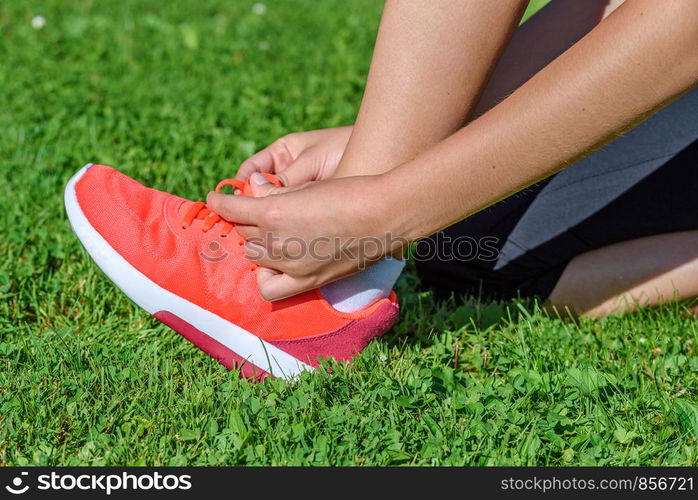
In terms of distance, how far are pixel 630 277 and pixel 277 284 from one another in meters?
0.98

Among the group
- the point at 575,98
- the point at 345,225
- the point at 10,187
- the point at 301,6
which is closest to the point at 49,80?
the point at 10,187

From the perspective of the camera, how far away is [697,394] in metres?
1.93

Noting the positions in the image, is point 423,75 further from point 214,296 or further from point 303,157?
point 214,296

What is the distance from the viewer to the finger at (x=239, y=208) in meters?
1.81

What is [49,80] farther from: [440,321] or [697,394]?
[697,394]

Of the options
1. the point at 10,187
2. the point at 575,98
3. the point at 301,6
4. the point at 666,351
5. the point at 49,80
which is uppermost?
the point at 301,6

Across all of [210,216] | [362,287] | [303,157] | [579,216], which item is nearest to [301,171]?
[303,157]

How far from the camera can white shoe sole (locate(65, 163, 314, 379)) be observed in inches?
77.9

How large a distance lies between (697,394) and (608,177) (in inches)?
25.3

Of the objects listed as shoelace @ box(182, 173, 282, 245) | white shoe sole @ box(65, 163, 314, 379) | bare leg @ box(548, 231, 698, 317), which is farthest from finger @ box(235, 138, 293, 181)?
bare leg @ box(548, 231, 698, 317)

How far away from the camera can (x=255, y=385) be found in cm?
192

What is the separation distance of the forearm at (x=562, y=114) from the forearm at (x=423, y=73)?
0.12 m

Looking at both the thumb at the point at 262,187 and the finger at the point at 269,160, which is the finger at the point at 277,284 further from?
the finger at the point at 269,160

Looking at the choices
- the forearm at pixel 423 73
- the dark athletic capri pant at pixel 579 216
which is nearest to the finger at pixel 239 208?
the forearm at pixel 423 73
